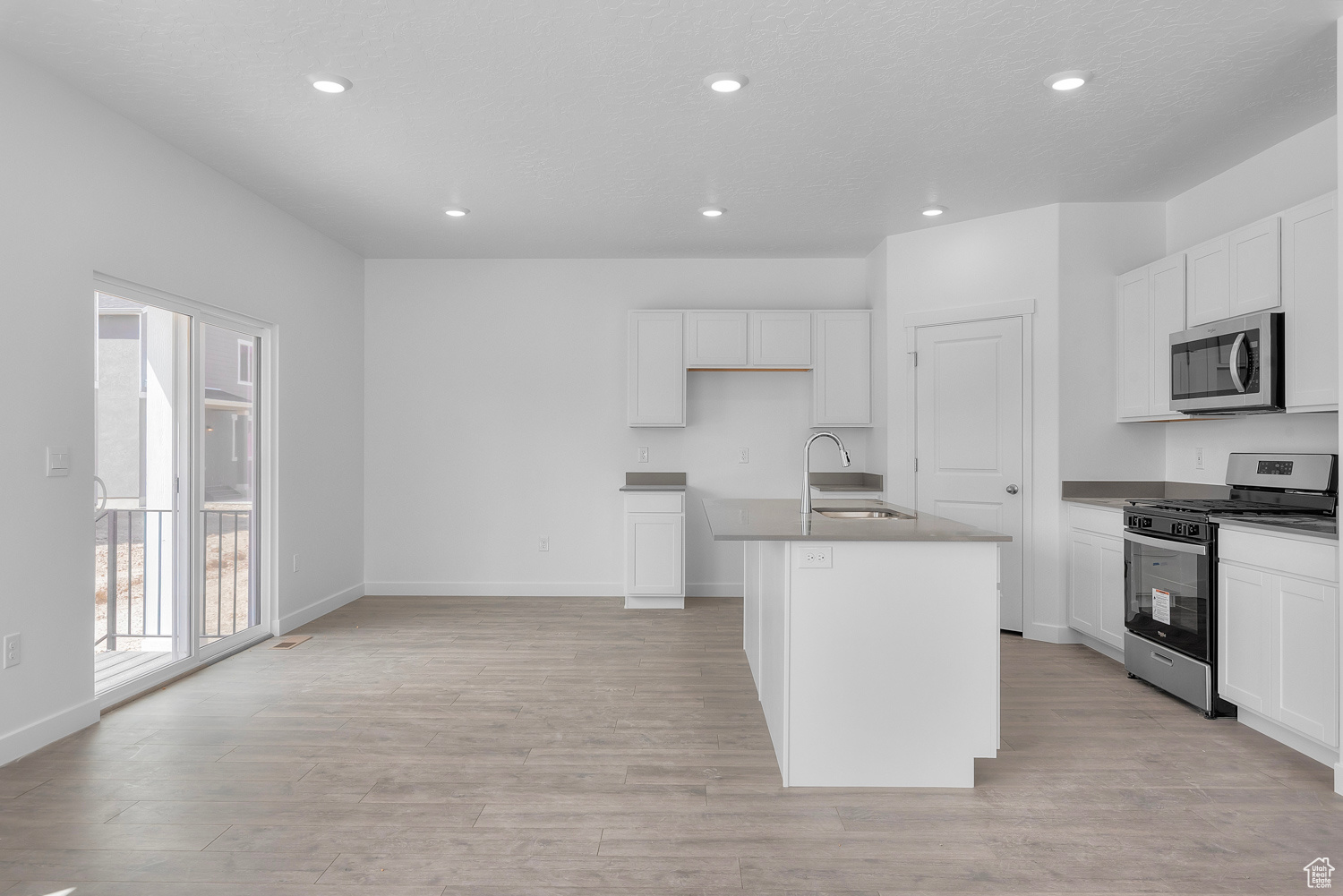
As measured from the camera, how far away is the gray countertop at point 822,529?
8.14 feet

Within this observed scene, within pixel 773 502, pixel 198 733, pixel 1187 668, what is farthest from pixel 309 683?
pixel 1187 668

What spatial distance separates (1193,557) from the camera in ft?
11.0

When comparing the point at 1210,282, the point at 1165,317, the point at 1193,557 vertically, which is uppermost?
the point at 1210,282

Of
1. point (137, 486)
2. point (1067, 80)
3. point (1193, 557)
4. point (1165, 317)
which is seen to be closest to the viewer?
point (1067, 80)

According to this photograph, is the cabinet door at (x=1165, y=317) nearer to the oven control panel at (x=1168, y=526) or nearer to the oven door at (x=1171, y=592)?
the oven control panel at (x=1168, y=526)

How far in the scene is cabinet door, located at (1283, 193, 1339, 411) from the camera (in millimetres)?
2980

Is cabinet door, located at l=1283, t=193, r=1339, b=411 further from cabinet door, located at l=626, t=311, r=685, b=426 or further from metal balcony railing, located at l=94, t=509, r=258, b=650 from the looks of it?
metal balcony railing, located at l=94, t=509, r=258, b=650

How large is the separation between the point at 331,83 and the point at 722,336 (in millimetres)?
3278

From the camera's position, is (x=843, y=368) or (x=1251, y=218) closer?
(x=1251, y=218)

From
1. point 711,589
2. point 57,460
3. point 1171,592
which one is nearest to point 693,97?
point 57,460

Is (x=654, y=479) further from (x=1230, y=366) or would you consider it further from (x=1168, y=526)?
(x=1230, y=366)

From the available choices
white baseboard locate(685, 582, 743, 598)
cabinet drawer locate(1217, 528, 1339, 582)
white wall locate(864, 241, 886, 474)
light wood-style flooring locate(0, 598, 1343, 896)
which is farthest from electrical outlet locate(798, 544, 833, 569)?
white baseboard locate(685, 582, 743, 598)

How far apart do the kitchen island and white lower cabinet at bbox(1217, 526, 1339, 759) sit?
1269 mm

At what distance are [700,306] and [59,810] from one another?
15.9ft
